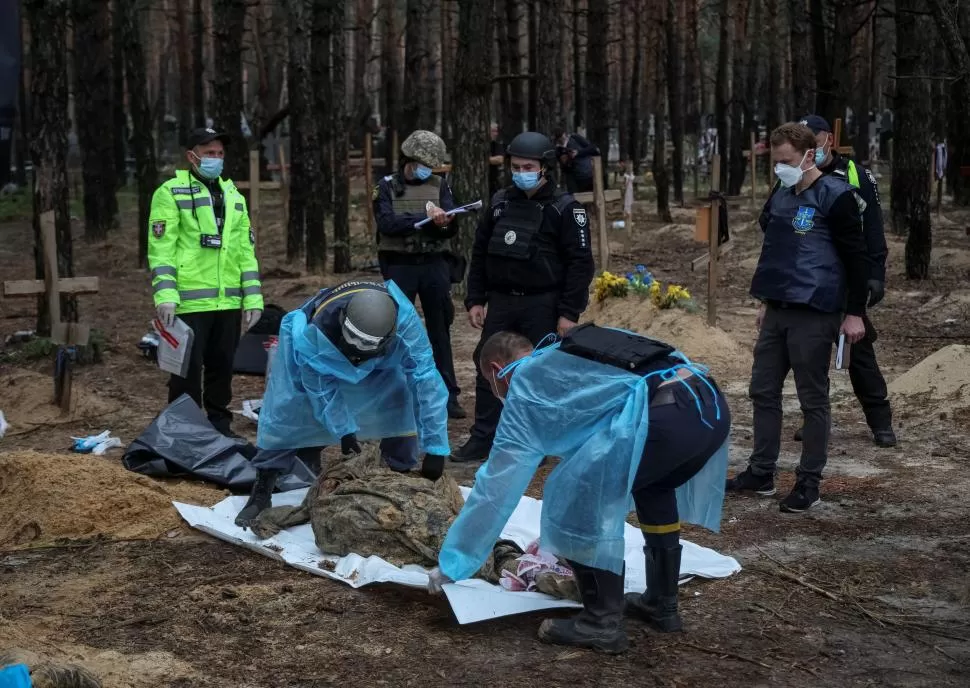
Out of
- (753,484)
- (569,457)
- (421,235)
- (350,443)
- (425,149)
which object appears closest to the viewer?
(569,457)

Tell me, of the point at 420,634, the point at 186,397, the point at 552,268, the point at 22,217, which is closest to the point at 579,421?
the point at 420,634

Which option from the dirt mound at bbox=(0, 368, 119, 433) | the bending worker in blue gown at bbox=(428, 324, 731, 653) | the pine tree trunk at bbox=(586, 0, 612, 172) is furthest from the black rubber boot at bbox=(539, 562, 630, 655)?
the pine tree trunk at bbox=(586, 0, 612, 172)

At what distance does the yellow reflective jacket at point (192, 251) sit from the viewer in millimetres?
7266

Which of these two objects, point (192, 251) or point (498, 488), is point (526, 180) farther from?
point (498, 488)

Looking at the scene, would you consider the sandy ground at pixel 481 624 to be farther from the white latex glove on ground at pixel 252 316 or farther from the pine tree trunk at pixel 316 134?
the pine tree trunk at pixel 316 134

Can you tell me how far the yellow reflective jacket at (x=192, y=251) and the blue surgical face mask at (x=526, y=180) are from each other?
1.86m

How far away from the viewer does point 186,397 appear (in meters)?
7.02

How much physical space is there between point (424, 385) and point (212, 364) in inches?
102

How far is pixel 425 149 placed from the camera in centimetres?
811

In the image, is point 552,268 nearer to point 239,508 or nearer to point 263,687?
point 239,508

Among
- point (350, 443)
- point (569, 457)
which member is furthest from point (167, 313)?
point (569, 457)

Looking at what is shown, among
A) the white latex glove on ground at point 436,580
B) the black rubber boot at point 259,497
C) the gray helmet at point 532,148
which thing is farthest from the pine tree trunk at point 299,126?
the white latex glove on ground at point 436,580

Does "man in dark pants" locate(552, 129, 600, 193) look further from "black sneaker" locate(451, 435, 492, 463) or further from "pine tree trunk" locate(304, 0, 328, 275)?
"black sneaker" locate(451, 435, 492, 463)

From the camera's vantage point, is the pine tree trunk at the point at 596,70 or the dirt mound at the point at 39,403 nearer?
the dirt mound at the point at 39,403
